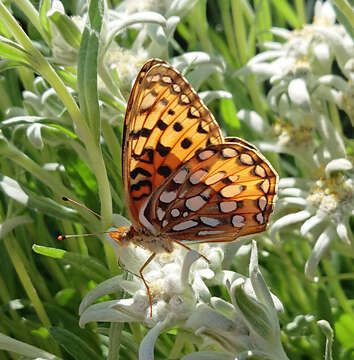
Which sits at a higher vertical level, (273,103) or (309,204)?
(273,103)

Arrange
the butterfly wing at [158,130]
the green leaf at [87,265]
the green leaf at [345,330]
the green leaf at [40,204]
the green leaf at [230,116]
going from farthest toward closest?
the green leaf at [230,116], the green leaf at [345,330], the green leaf at [40,204], the green leaf at [87,265], the butterfly wing at [158,130]

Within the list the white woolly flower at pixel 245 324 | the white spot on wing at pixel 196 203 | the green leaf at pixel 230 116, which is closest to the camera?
the white woolly flower at pixel 245 324

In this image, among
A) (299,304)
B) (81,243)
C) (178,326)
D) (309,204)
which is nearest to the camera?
(178,326)

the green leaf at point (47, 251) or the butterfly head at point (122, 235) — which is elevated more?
the green leaf at point (47, 251)

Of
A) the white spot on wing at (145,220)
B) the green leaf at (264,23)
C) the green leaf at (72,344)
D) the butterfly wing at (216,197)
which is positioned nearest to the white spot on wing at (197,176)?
the butterfly wing at (216,197)

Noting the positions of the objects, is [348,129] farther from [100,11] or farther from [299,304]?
[100,11]

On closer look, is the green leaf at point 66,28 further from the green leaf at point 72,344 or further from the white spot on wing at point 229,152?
the green leaf at point 72,344

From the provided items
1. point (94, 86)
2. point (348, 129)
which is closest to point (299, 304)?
point (94, 86)

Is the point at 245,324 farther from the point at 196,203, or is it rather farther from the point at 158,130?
the point at 158,130
